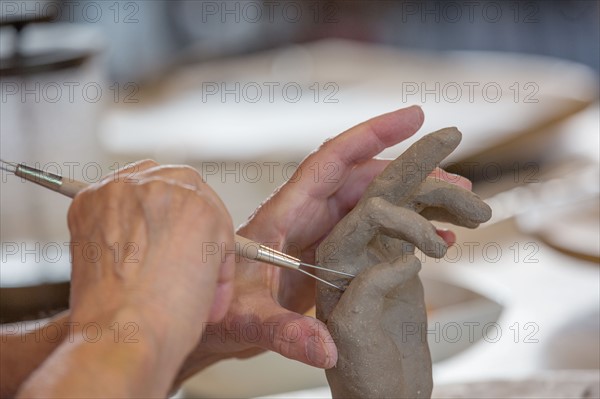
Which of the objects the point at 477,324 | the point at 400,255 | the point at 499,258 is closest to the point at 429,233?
the point at 400,255

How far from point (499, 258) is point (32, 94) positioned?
1.15 m

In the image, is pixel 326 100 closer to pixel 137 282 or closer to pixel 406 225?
pixel 406 225

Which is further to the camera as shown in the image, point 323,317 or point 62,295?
point 62,295

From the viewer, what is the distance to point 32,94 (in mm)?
→ 2016

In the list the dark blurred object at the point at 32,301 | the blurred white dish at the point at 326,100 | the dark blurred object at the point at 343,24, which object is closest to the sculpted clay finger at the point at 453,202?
the dark blurred object at the point at 32,301

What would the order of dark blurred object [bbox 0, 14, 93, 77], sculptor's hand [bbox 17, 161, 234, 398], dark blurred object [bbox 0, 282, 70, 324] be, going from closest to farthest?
A: sculptor's hand [bbox 17, 161, 234, 398], dark blurred object [bbox 0, 282, 70, 324], dark blurred object [bbox 0, 14, 93, 77]

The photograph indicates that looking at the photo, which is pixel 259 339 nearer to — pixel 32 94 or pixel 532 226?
pixel 532 226

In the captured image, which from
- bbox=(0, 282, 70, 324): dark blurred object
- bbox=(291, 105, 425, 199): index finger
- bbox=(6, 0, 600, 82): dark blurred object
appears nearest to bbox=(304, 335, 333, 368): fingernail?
bbox=(291, 105, 425, 199): index finger

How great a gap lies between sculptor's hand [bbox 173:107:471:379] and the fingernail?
0.31 ft

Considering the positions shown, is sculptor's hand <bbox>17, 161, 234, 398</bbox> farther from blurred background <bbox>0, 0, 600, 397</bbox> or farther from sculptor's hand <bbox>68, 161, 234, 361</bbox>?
blurred background <bbox>0, 0, 600, 397</bbox>

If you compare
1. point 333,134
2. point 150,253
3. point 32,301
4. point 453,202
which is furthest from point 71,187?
point 333,134

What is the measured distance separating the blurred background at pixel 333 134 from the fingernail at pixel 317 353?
28 centimetres

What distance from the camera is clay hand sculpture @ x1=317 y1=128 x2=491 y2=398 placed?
899mm

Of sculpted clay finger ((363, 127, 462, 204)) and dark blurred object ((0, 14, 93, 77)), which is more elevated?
dark blurred object ((0, 14, 93, 77))
